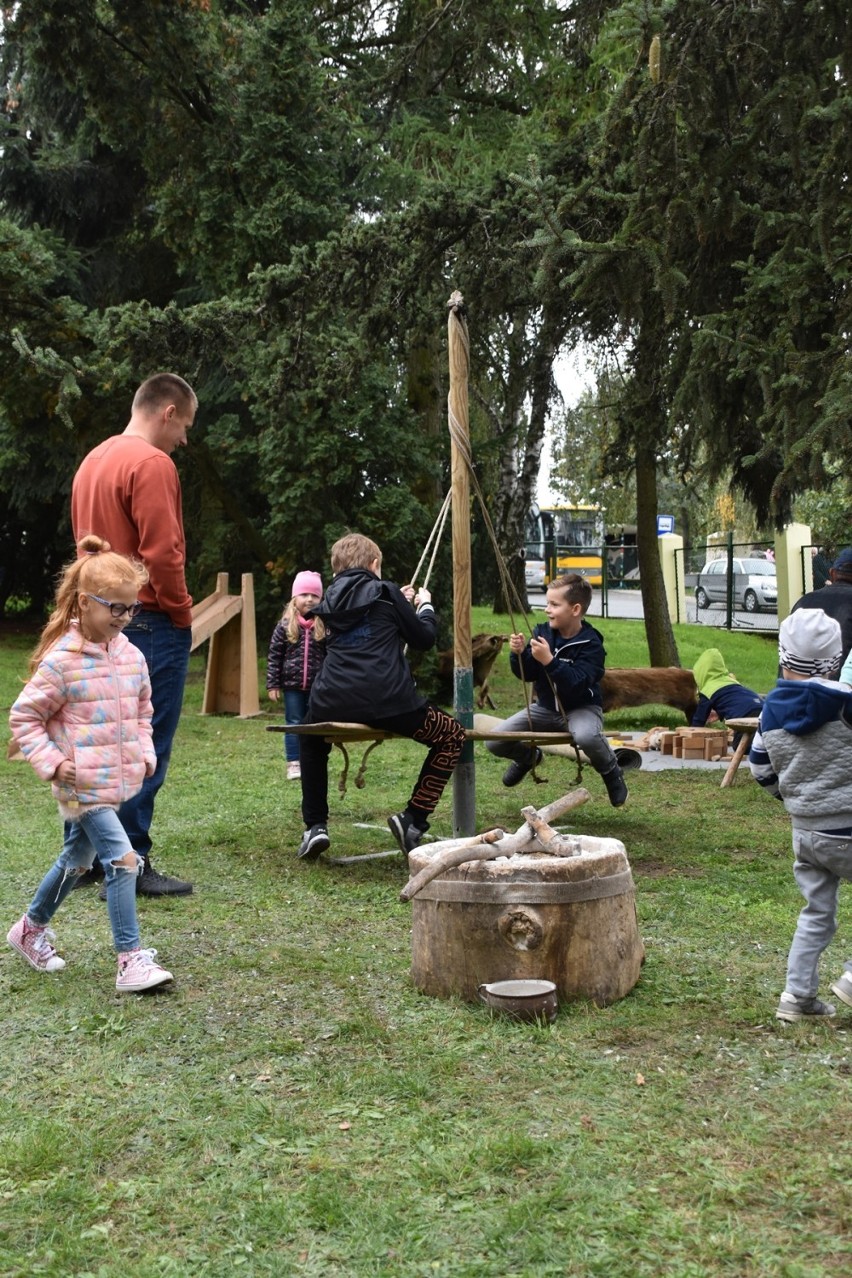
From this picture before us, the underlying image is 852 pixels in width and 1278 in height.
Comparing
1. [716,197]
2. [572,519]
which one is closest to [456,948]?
[716,197]

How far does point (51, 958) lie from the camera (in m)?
4.81

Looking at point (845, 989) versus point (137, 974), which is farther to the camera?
point (137, 974)

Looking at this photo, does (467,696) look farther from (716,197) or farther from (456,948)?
(716,197)

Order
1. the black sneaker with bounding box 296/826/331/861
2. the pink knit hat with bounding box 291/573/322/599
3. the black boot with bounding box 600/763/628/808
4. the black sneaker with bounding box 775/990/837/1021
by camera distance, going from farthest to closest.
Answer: the pink knit hat with bounding box 291/573/322/599 → the black boot with bounding box 600/763/628/808 → the black sneaker with bounding box 296/826/331/861 → the black sneaker with bounding box 775/990/837/1021

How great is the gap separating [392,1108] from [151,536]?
120 inches

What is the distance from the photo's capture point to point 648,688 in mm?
12555

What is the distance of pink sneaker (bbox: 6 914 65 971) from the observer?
4.79 metres

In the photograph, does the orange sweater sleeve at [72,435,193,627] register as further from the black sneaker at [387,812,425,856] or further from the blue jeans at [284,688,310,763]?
the blue jeans at [284,688,310,763]

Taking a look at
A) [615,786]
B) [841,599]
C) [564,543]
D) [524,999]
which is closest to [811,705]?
[524,999]

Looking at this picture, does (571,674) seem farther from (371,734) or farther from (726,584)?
(726,584)

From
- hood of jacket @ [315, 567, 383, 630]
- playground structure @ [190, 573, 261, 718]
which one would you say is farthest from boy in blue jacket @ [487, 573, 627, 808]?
playground structure @ [190, 573, 261, 718]

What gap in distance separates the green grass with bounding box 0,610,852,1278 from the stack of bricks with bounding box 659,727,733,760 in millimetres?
4757

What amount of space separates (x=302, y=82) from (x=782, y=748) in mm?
12530

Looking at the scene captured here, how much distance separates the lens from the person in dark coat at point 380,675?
6.39 m
